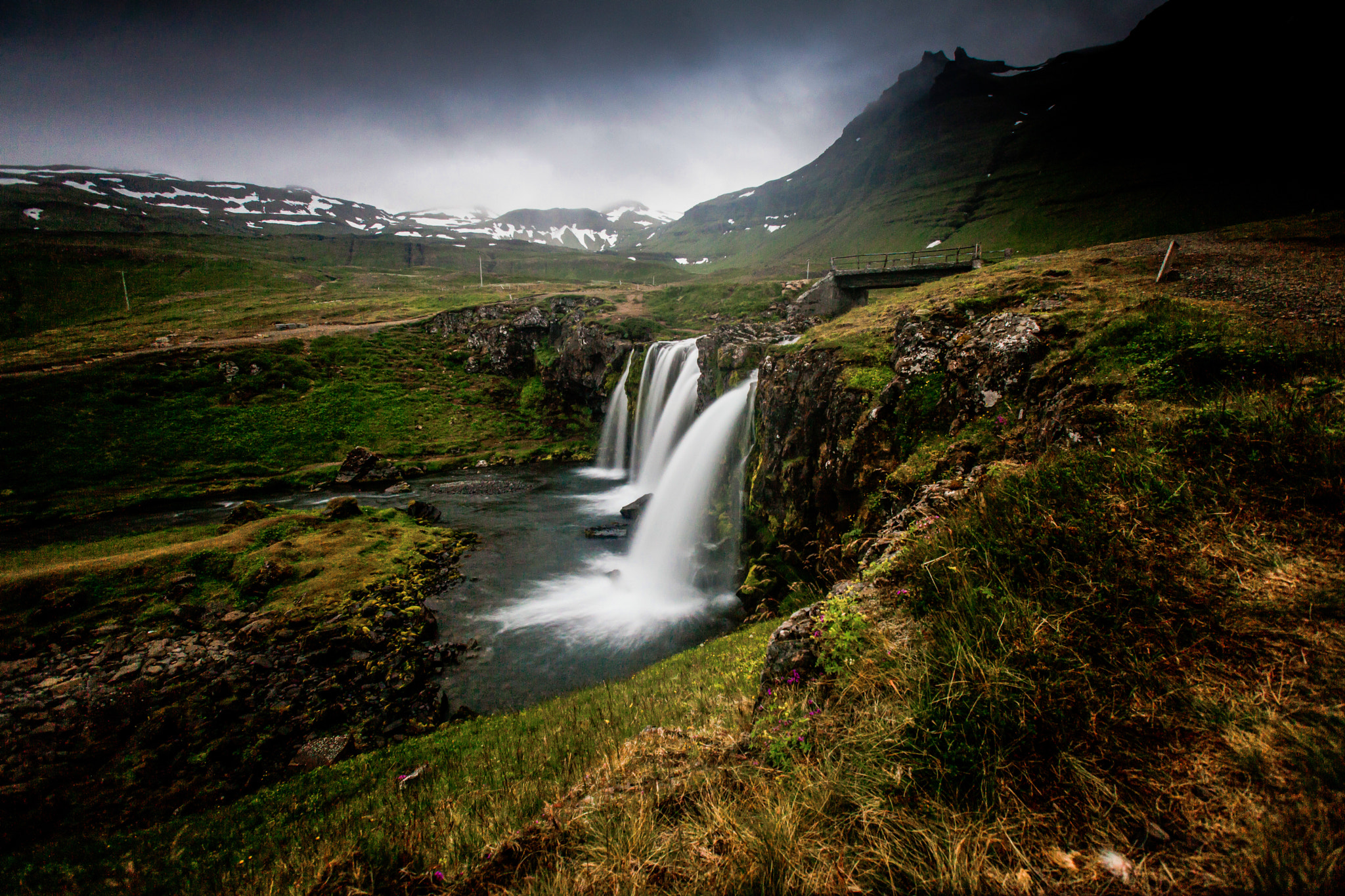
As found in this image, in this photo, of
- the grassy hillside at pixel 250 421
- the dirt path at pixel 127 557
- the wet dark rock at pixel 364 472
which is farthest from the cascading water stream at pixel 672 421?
the dirt path at pixel 127 557

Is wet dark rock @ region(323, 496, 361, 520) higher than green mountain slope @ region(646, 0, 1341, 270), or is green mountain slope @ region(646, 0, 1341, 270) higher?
green mountain slope @ region(646, 0, 1341, 270)

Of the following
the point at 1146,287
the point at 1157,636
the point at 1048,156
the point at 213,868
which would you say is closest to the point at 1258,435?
the point at 1157,636

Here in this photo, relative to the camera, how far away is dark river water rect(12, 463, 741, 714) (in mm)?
10586

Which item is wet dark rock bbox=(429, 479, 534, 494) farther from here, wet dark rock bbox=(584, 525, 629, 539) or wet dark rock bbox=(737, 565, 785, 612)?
wet dark rock bbox=(737, 565, 785, 612)

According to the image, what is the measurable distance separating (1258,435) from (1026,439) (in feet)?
11.2

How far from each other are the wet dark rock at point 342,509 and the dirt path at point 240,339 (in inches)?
1320

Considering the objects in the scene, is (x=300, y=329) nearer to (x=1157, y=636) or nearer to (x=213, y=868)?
(x=213, y=868)

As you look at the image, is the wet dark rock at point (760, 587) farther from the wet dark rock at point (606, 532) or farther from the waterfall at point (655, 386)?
the waterfall at point (655, 386)

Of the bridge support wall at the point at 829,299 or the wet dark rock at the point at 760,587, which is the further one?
the bridge support wall at the point at 829,299

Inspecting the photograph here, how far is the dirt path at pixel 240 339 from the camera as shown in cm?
3169

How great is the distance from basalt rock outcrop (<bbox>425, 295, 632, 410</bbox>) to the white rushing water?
69.4 feet

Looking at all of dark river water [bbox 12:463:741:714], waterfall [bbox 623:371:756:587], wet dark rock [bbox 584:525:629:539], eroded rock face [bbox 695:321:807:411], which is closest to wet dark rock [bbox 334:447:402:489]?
dark river water [bbox 12:463:741:714]

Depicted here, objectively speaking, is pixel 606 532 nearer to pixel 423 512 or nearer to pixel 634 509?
pixel 634 509

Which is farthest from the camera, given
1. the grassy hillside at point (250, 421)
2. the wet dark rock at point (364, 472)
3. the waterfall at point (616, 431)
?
the waterfall at point (616, 431)
